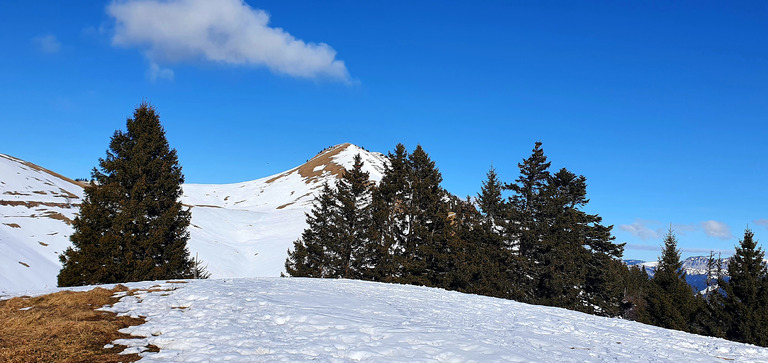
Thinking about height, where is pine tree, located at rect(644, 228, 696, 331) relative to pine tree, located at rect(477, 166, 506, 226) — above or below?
below

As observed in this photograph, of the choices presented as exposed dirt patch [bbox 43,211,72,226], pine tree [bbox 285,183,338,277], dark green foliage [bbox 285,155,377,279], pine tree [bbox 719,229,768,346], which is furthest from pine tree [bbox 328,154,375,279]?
exposed dirt patch [bbox 43,211,72,226]

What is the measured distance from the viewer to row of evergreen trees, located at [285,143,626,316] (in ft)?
114

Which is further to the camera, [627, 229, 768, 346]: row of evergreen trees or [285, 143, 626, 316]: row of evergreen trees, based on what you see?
[285, 143, 626, 316]: row of evergreen trees

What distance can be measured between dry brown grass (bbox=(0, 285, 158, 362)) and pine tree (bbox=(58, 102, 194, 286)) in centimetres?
1197

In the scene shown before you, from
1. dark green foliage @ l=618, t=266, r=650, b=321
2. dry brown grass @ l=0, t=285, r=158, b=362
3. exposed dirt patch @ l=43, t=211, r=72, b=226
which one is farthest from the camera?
dark green foliage @ l=618, t=266, r=650, b=321

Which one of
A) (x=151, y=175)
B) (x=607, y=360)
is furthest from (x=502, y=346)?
(x=151, y=175)

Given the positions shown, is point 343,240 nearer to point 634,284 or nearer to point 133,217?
point 133,217

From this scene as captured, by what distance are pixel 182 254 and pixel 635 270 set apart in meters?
104

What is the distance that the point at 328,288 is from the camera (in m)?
18.0

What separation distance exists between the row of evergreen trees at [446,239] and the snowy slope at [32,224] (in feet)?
71.9

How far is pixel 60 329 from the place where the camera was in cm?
820

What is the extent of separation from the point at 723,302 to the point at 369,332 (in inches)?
1524

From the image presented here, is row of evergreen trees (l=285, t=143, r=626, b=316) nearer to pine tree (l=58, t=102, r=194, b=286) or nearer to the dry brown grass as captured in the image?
pine tree (l=58, t=102, r=194, b=286)

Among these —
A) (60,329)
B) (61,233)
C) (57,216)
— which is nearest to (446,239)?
(60,329)
